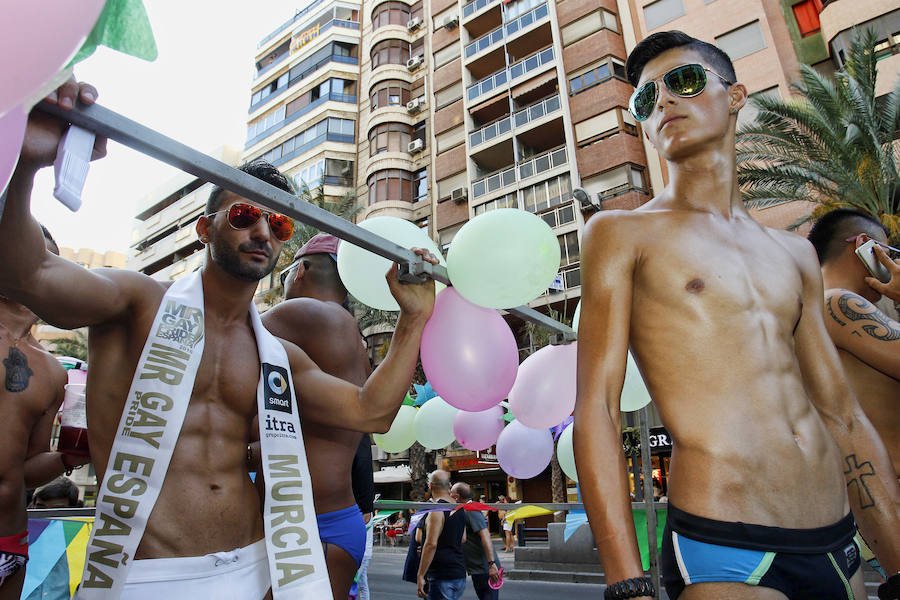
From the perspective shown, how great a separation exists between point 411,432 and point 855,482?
14.7ft

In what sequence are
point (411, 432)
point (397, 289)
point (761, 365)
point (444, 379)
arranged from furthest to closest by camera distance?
1. point (411, 432)
2. point (444, 379)
3. point (397, 289)
4. point (761, 365)

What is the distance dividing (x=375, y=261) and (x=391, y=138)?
28.7 meters

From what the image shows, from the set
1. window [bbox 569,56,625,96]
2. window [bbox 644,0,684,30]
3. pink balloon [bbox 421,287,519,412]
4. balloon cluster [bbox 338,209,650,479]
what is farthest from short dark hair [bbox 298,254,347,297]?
window [bbox 644,0,684,30]

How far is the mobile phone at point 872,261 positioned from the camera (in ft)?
8.69

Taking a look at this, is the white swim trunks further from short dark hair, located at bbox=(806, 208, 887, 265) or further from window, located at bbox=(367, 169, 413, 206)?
window, located at bbox=(367, 169, 413, 206)

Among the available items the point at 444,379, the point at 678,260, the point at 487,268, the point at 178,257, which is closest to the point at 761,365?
the point at 678,260

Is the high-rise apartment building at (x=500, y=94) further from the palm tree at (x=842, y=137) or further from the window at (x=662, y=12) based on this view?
the palm tree at (x=842, y=137)

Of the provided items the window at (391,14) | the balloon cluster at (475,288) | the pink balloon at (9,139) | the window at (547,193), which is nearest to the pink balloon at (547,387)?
the balloon cluster at (475,288)

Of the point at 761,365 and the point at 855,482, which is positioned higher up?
the point at 761,365

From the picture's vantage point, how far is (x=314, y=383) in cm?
244

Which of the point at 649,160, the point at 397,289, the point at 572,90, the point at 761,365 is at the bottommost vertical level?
the point at 761,365

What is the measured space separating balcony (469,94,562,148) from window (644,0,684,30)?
187 inches

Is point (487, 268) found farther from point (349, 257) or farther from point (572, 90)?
point (572, 90)

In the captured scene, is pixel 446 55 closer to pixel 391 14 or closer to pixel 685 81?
pixel 391 14
